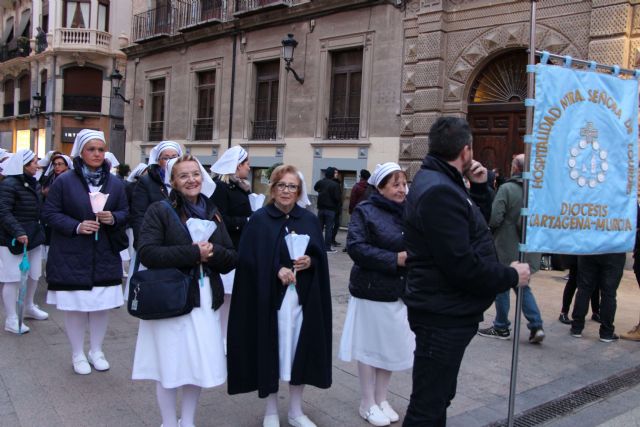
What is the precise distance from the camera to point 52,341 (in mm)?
5477

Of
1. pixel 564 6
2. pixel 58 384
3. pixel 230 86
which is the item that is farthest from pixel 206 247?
pixel 230 86

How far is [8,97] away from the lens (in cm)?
3347

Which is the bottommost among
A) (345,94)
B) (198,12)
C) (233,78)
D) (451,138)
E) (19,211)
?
(19,211)

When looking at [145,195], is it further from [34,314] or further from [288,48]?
[288,48]

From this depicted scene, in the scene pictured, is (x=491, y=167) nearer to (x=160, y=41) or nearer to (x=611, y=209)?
(x=611, y=209)

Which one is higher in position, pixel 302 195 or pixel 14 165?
pixel 14 165

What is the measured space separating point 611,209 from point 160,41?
20.1 metres

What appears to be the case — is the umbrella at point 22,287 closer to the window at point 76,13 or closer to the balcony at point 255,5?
the balcony at point 255,5

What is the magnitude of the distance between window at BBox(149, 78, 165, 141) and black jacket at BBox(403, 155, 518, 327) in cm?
2006

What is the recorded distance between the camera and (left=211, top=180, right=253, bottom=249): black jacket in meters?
5.08

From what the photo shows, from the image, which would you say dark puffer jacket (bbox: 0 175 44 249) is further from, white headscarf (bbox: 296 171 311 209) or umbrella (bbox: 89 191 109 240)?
white headscarf (bbox: 296 171 311 209)

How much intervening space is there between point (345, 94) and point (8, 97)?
2650 cm

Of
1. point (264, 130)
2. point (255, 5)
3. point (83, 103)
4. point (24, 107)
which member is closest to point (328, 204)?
point (264, 130)

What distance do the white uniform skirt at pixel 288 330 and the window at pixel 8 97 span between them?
34.5 meters
